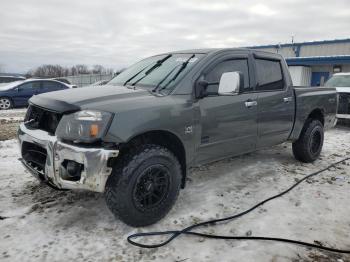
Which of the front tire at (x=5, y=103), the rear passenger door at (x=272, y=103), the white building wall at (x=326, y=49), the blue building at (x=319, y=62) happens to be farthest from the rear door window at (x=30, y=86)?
the white building wall at (x=326, y=49)

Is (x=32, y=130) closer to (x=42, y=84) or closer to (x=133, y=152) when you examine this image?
(x=133, y=152)

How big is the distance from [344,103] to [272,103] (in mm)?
6383

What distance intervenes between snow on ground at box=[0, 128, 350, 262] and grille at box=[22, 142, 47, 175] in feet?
1.79

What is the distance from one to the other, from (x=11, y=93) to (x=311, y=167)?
1248 centimetres

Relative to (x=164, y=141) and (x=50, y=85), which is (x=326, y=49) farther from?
(x=164, y=141)

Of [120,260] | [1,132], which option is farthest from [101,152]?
[1,132]

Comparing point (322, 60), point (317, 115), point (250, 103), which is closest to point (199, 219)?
point (250, 103)

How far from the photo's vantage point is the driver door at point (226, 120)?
12.8 ft

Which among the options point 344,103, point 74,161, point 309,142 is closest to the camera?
point 74,161

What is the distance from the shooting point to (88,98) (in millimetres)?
3355

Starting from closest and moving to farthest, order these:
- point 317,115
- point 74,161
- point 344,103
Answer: point 74,161 < point 317,115 < point 344,103

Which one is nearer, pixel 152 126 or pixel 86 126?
pixel 86 126

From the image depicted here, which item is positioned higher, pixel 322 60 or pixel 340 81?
pixel 322 60

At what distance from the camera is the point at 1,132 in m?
8.12
